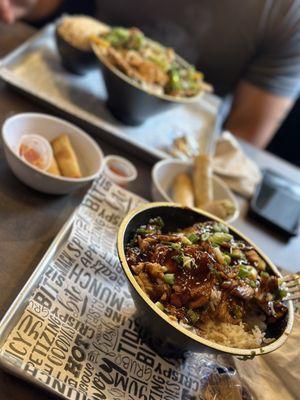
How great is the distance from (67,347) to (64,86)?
1405mm

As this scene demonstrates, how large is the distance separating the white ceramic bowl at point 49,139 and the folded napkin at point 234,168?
629 millimetres

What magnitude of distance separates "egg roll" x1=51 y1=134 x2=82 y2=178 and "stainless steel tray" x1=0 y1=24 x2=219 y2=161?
301mm

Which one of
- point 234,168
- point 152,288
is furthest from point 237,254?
point 234,168

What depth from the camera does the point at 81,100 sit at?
6.60 ft

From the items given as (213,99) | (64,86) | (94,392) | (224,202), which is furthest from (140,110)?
(94,392)

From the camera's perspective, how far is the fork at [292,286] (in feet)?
3.59

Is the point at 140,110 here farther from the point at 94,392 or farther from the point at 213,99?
the point at 94,392

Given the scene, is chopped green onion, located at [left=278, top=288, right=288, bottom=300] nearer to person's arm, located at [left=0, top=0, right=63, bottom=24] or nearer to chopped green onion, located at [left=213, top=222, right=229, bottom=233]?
chopped green onion, located at [left=213, top=222, right=229, bottom=233]

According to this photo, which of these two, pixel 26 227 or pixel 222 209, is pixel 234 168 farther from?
pixel 26 227

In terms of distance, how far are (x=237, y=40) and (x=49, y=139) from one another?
1717 mm

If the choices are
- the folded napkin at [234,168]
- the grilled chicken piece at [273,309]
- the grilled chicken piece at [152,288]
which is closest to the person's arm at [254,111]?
the folded napkin at [234,168]

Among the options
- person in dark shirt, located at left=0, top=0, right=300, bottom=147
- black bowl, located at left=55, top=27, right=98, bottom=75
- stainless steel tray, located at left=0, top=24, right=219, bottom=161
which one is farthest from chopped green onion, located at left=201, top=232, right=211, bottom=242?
person in dark shirt, located at left=0, top=0, right=300, bottom=147

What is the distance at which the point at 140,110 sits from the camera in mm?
1893

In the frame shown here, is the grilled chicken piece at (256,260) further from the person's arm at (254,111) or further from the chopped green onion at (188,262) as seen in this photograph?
the person's arm at (254,111)
